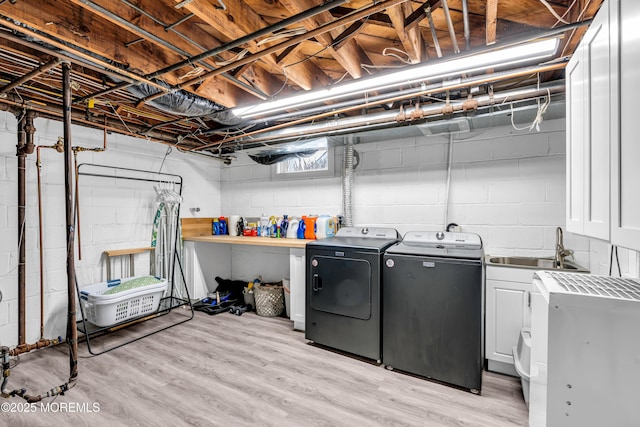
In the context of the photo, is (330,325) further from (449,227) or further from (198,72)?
(198,72)

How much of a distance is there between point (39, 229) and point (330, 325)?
2884mm

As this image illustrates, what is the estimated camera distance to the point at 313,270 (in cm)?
282

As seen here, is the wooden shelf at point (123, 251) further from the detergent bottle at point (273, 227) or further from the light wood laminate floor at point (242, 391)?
the detergent bottle at point (273, 227)

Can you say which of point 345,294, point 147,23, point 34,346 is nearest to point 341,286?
point 345,294

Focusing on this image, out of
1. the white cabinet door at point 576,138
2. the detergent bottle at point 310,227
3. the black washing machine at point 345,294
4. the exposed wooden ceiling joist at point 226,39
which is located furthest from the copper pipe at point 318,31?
the detergent bottle at point 310,227

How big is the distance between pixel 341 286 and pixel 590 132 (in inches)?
78.4

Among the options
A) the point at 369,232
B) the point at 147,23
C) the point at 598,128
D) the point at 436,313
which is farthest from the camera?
the point at 369,232

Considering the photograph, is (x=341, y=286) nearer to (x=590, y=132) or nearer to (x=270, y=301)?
(x=270, y=301)

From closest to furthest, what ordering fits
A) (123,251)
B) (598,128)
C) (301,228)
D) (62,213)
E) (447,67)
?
(598,128), (447,67), (62,213), (123,251), (301,228)

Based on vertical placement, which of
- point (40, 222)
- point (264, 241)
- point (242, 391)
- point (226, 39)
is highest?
point (226, 39)

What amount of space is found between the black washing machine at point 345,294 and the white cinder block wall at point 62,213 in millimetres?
2297

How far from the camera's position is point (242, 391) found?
211cm

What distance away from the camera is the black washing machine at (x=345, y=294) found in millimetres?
2502

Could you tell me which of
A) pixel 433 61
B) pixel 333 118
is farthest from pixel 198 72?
pixel 433 61
